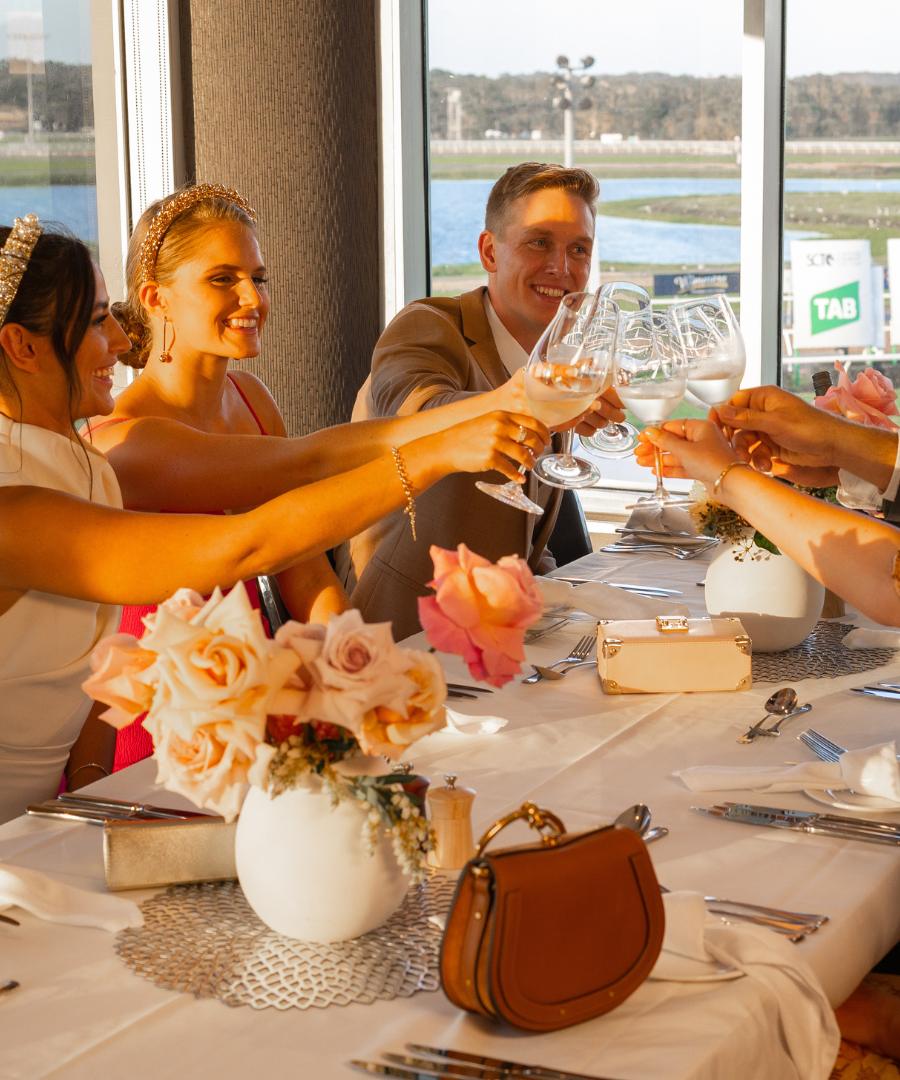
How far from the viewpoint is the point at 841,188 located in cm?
415

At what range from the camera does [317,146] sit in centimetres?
429

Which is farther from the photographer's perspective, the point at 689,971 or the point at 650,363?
the point at 650,363

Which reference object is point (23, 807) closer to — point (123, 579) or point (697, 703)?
point (123, 579)

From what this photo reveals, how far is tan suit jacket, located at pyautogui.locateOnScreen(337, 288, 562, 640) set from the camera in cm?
273

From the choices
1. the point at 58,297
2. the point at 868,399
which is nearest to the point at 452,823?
the point at 58,297

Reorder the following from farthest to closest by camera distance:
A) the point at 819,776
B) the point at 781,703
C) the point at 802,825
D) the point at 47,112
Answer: the point at 47,112, the point at 781,703, the point at 819,776, the point at 802,825

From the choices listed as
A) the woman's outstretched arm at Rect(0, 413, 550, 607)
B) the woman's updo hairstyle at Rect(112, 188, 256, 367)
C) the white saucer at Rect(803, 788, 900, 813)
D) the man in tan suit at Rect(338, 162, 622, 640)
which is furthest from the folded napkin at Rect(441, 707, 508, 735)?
the woman's updo hairstyle at Rect(112, 188, 256, 367)

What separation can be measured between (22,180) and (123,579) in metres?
2.89

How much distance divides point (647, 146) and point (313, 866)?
391 centimetres

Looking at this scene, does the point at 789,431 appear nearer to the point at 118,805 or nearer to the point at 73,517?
the point at 73,517

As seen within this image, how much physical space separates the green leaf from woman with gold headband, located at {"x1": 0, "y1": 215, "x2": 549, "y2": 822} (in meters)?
0.51

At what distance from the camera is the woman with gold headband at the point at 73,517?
161cm

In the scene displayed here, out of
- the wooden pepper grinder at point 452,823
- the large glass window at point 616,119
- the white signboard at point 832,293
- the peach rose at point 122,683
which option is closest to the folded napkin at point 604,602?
the wooden pepper grinder at point 452,823

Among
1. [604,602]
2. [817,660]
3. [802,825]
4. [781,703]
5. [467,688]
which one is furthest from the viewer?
[604,602]
